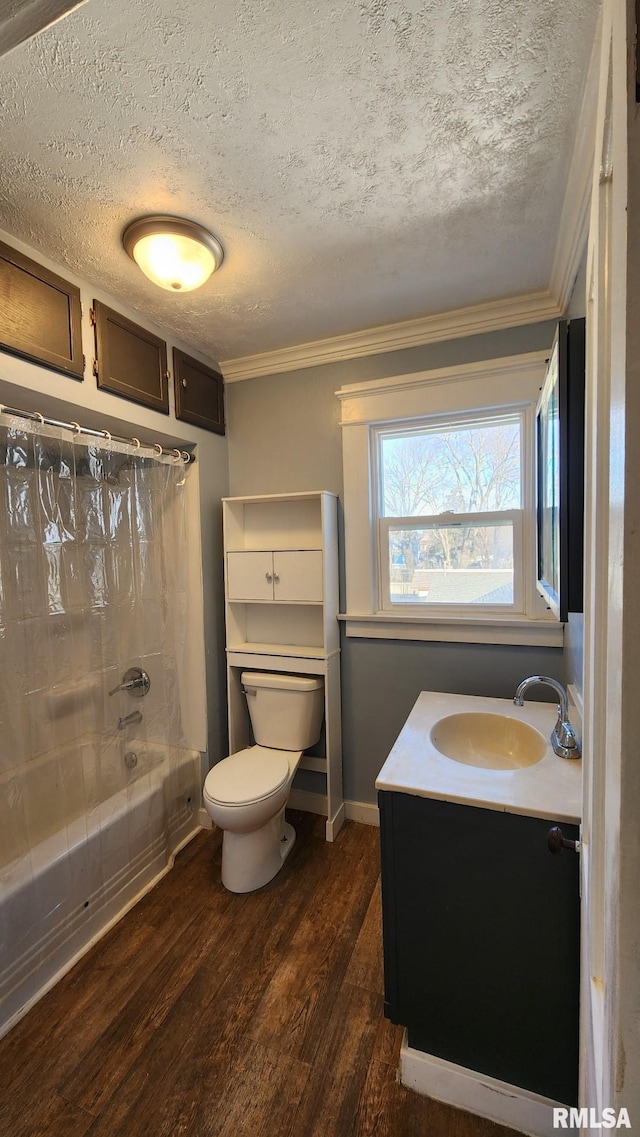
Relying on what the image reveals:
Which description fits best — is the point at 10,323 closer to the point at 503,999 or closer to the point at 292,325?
the point at 292,325

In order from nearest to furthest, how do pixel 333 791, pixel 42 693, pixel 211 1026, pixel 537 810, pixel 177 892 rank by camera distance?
pixel 537 810 < pixel 211 1026 < pixel 42 693 < pixel 177 892 < pixel 333 791

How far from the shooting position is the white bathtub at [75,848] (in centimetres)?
141

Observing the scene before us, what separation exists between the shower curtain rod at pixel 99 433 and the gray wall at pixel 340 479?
366mm

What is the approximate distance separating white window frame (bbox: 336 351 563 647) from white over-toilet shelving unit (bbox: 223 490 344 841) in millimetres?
148

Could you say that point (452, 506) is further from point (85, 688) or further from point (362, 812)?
point (85, 688)

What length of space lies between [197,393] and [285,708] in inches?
64.9

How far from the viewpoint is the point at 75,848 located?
1.61 meters

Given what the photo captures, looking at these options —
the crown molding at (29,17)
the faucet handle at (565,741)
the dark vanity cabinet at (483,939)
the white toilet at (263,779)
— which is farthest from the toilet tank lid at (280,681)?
the crown molding at (29,17)

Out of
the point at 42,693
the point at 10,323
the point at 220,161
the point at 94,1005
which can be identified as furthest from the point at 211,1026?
the point at 220,161

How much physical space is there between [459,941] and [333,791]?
3.61ft

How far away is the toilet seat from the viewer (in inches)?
69.3

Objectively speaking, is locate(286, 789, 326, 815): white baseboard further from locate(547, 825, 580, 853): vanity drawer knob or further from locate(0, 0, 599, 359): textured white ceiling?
locate(0, 0, 599, 359): textured white ceiling

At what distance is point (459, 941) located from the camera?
1.13 m

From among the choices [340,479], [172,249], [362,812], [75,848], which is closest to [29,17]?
[172,249]
